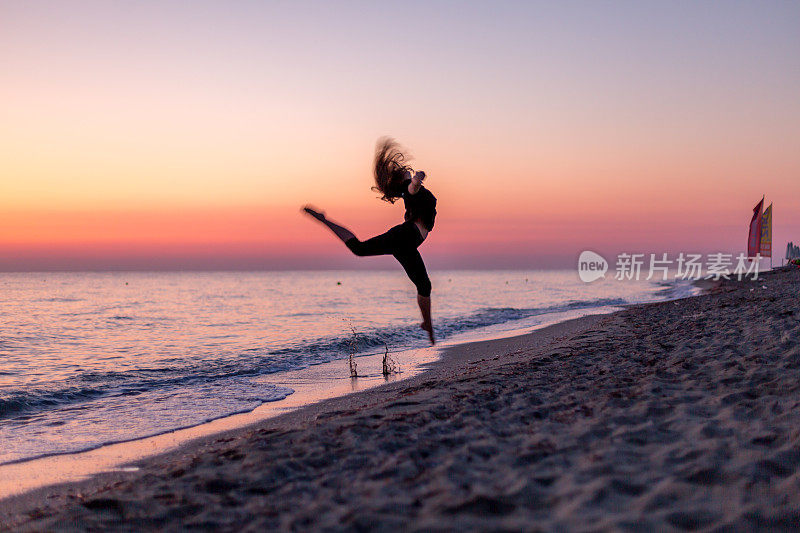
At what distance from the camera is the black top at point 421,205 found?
6.30 meters

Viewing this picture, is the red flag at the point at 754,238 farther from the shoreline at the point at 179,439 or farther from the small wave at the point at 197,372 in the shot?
the shoreline at the point at 179,439

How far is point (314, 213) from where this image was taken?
6.23m

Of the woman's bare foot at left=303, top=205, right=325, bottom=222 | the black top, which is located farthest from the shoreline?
the black top

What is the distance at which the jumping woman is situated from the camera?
246 inches

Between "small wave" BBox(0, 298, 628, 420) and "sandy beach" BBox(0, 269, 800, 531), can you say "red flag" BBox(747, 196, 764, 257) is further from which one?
"sandy beach" BBox(0, 269, 800, 531)

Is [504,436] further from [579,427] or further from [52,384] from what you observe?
[52,384]

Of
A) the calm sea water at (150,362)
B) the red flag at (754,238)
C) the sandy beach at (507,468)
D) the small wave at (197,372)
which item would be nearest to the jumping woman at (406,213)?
the sandy beach at (507,468)

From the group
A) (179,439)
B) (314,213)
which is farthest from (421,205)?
(179,439)

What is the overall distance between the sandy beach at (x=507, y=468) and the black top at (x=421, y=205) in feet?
7.18

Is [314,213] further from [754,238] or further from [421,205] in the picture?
[754,238]

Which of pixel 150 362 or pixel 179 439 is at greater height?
pixel 179 439

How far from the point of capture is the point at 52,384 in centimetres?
1211

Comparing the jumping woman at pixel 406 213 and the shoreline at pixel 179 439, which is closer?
the shoreline at pixel 179 439

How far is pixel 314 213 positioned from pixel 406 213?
3.55 ft
